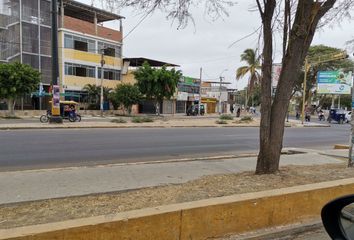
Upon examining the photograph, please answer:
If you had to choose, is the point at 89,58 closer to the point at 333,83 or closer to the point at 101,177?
the point at 333,83

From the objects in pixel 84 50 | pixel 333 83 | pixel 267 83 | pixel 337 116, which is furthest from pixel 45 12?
pixel 267 83

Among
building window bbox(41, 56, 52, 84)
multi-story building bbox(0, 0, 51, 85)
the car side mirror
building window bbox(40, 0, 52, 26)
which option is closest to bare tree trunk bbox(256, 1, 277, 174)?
the car side mirror

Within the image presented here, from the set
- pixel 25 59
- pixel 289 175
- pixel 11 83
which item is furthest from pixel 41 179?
pixel 25 59

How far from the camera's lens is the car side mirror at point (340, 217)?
2359 millimetres

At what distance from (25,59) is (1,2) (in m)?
6.20

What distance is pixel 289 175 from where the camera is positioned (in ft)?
24.5

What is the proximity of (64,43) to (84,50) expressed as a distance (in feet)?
12.6

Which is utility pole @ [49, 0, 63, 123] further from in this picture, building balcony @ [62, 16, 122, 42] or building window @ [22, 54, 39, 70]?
building balcony @ [62, 16, 122, 42]

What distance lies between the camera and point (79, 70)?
49156 millimetres

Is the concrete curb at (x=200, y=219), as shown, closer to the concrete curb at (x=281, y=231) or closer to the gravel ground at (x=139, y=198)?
the concrete curb at (x=281, y=231)

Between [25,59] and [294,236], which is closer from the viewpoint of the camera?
[294,236]

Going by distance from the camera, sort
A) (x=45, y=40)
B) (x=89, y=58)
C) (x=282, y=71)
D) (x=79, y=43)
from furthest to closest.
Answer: (x=89, y=58), (x=79, y=43), (x=45, y=40), (x=282, y=71)

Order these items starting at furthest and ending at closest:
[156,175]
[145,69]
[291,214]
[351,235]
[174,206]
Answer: [145,69], [156,175], [291,214], [174,206], [351,235]

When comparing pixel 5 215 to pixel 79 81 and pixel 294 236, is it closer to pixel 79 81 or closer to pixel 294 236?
pixel 294 236
